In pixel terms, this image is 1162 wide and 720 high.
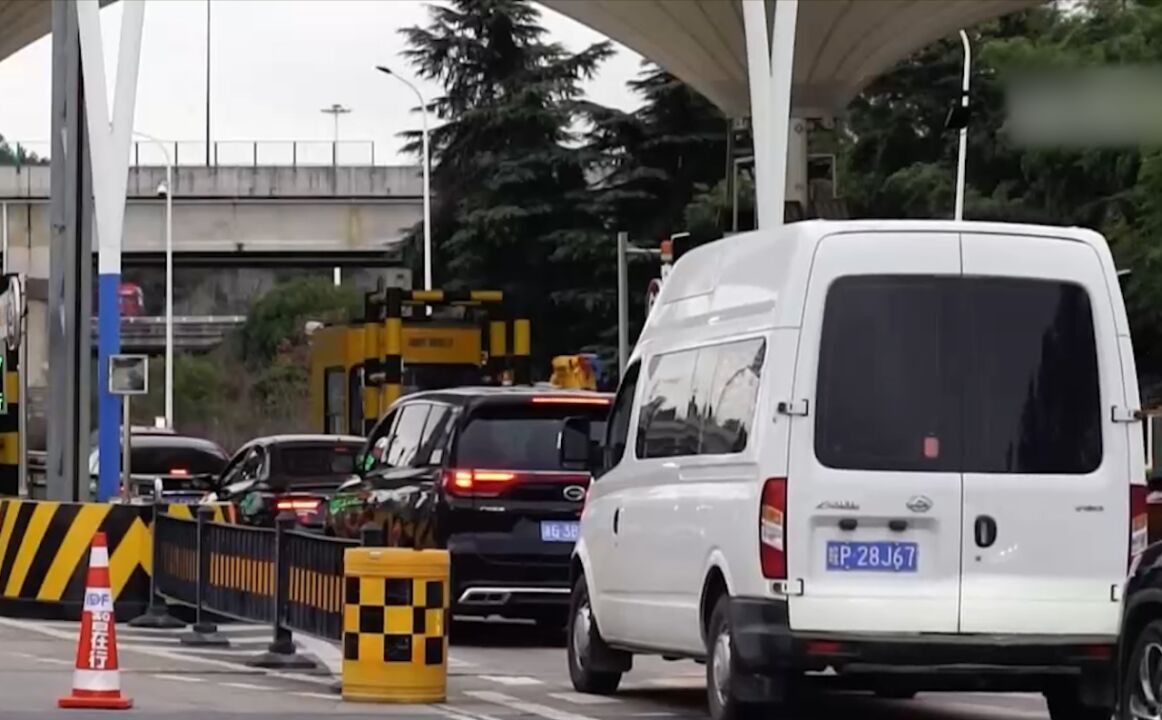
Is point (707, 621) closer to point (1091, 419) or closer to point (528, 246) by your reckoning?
point (1091, 419)

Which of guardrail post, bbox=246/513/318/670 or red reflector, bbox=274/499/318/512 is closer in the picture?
guardrail post, bbox=246/513/318/670

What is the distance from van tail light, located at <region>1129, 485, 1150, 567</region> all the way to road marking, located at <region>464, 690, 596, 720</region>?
3.01 m

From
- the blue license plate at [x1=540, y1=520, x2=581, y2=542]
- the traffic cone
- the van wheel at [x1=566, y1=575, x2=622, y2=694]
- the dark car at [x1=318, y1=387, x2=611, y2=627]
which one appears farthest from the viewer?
the blue license plate at [x1=540, y1=520, x2=581, y2=542]

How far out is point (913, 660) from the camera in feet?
39.1

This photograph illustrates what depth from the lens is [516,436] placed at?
731 inches

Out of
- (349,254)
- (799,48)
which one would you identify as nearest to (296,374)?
(349,254)

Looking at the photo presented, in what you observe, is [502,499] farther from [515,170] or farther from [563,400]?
[515,170]

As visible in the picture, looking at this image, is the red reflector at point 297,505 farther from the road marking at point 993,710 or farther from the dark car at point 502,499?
the road marking at point 993,710

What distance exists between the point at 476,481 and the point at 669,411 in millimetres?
4785

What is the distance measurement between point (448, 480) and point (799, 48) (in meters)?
26.7

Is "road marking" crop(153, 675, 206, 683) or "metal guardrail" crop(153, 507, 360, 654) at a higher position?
"metal guardrail" crop(153, 507, 360, 654)

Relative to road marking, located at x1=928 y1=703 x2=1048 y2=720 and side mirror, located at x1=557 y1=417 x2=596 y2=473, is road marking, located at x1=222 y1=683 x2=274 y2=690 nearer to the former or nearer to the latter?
side mirror, located at x1=557 y1=417 x2=596 y2=473

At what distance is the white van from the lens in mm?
11875

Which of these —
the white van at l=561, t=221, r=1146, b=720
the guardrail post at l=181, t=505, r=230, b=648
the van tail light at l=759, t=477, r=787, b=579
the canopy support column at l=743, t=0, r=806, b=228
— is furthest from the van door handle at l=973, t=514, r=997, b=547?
the canopy support column at l=743, t=0, r=806, b=228
